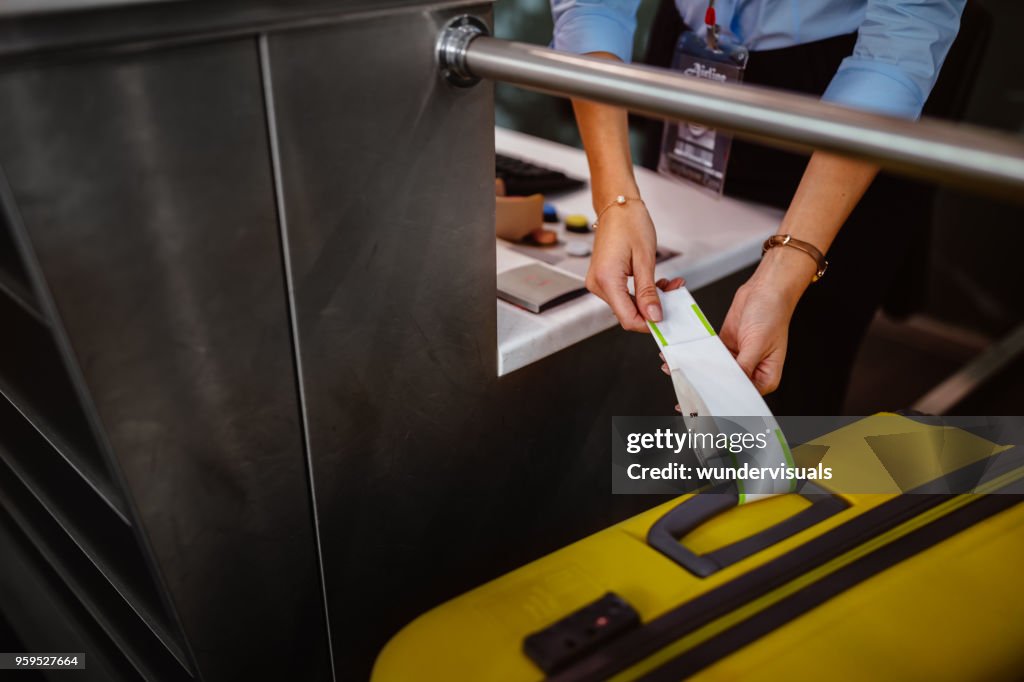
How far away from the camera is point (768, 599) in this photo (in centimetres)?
65

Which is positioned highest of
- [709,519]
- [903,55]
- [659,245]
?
[903,55]

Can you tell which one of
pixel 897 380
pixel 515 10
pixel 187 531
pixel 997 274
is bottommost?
pixel 897 380

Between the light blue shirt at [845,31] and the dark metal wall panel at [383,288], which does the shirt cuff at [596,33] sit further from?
the dark metal wall panel at [383,288]

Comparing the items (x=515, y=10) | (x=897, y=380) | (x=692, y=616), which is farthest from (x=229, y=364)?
(x=897, y=380)

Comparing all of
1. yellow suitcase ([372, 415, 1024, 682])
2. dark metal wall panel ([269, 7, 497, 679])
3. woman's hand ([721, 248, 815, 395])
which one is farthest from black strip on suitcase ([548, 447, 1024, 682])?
dark metal wall panel ([269, 7, 497, 679])

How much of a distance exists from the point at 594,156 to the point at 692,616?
0.57 meters

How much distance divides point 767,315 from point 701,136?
411 millimetres

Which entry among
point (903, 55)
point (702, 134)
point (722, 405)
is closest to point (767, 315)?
point (722, 405)

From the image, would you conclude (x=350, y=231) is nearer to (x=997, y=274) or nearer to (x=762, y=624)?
(x=762, y=624)

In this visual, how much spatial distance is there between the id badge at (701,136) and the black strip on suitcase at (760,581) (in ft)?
1.71

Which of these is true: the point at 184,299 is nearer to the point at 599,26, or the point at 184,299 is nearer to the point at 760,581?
the point at 760,581

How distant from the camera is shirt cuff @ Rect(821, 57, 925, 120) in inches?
33.1

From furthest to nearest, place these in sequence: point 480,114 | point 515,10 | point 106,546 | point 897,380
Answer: point 897,380, point 515,10, point 106,546, point 480,114

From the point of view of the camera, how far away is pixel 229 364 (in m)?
0.62
